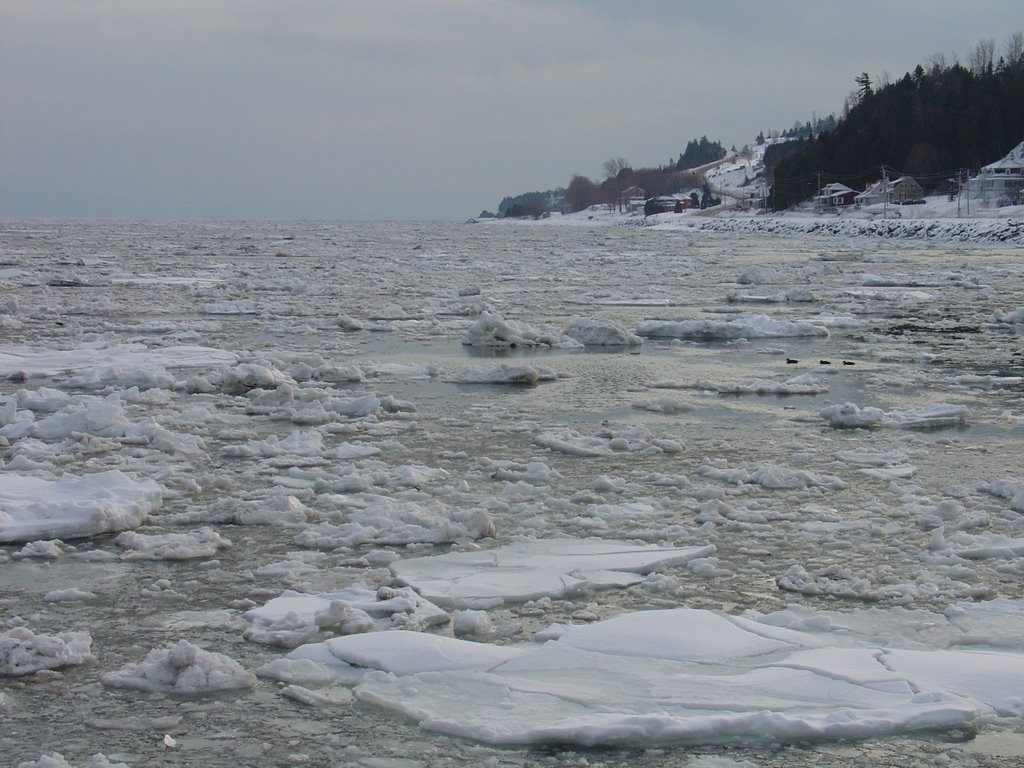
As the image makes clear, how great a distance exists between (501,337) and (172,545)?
27.8 ft

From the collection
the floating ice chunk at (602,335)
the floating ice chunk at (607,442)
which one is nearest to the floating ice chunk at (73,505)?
the floating ice chunk at (607,442)

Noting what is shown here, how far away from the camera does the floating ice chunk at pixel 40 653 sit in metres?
3.70

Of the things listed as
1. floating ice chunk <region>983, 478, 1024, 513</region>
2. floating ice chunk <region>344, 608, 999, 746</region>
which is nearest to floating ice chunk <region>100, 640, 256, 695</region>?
floating ice chunk <region>344, 608, 999, 746</region>

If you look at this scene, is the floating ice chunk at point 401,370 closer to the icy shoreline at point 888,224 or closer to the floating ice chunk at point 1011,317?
the floating ice chunk at point 1011,317

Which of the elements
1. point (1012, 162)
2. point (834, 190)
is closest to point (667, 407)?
point (1012, 162)

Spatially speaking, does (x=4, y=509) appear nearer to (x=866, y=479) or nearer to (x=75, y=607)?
(x=75, y=607)

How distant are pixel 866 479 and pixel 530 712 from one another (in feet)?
12.9

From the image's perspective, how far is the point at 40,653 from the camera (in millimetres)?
3764

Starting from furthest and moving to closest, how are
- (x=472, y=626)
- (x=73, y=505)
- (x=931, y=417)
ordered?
1. (x=931, y=417)
2. (x=73, y=505)
3. (x=472, y=626)

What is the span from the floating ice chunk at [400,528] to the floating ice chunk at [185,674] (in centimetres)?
162

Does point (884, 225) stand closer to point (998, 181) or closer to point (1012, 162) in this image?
point (998, 181)

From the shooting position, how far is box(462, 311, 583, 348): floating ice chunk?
13.3 meters

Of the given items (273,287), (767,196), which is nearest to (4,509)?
(273,287)

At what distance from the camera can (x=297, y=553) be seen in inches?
202
